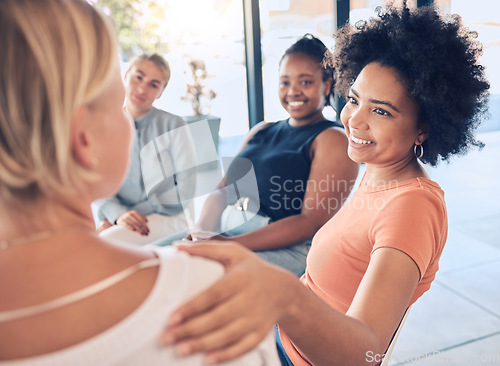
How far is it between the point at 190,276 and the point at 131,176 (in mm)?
1888

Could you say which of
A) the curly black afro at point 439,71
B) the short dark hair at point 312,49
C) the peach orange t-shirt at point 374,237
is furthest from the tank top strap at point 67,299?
the short dark hair at point 312,49

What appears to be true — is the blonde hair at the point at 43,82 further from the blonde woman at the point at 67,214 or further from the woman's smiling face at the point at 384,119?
the woman's smiling face at the point at 384,119

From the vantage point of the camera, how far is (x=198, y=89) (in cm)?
577

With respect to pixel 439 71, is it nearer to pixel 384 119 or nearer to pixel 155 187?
pixel 384 119

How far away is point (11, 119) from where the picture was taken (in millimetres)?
482

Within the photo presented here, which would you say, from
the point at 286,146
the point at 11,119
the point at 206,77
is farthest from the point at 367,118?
the point at 206,77

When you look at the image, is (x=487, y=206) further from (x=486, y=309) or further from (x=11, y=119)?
(x=11, y=119)

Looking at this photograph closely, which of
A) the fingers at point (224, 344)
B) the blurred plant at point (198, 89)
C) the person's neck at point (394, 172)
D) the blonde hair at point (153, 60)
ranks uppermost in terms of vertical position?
Answer: the blonde hair at point (153, 60)

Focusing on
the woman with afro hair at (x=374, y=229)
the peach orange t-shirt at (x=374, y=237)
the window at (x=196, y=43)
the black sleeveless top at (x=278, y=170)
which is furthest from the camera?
the window at (x=196, y=43)

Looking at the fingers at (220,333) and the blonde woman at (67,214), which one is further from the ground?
the blonde woman at (67,214)

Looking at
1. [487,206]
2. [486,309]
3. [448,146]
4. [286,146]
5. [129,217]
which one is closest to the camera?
[448,146]

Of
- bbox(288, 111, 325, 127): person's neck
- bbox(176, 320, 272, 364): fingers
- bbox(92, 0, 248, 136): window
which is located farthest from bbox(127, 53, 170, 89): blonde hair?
bbox(92, 0, 248, 136): window

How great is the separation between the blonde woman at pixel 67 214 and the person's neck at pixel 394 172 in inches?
33.5

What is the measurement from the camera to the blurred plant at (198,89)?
5691 millimetres
